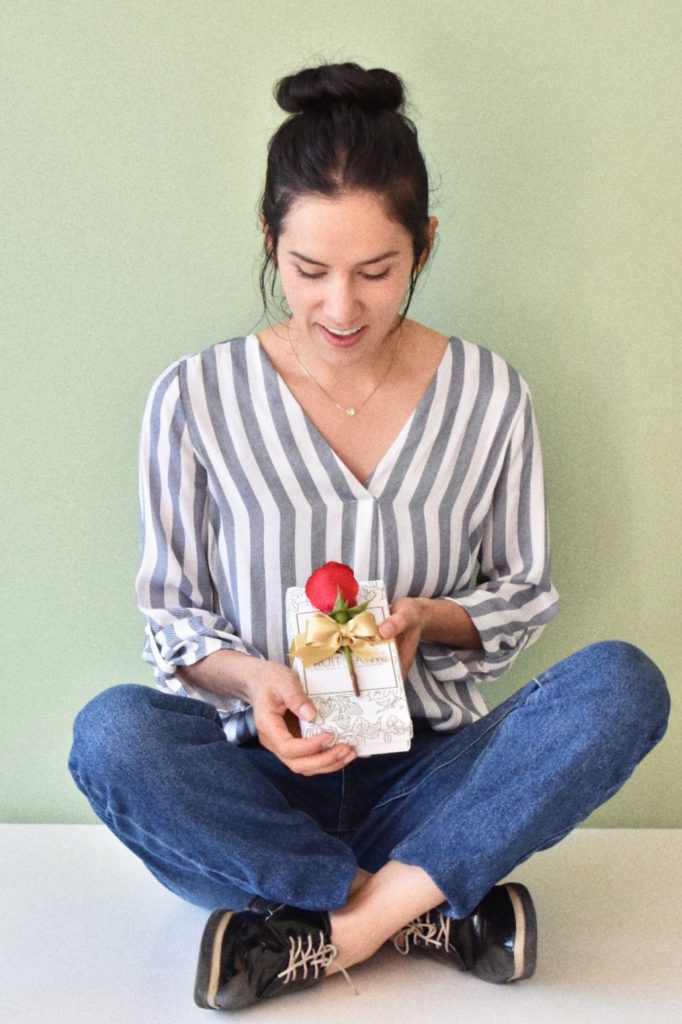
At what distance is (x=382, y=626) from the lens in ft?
4.35

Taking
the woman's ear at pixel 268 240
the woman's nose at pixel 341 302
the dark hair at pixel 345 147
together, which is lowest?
the woman's nose at pixel 341 302

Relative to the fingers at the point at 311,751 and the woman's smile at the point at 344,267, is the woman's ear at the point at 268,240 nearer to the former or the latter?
the woman's smile at the point at 344,267

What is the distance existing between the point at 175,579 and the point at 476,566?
39cm

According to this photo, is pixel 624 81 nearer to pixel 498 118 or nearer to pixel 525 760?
pixel 498 118

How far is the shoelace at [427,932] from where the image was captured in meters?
1.35

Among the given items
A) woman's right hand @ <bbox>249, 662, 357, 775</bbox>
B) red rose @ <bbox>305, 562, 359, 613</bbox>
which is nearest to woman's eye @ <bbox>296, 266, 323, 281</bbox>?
red rose @ <bbox>305, 562, 359, 613</bbox>

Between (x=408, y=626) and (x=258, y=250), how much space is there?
55 centimetres

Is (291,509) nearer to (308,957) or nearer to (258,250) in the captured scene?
(258,250)

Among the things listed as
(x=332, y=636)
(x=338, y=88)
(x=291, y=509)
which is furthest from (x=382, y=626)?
(x=338, y=88)

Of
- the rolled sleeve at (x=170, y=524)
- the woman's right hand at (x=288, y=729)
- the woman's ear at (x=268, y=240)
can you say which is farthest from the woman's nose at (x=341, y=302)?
the woman's right hand at (x=288, y=729)

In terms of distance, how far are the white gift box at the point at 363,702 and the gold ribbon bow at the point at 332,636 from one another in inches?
0.7

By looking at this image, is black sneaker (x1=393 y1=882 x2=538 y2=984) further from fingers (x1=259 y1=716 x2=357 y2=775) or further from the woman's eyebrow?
the woman's eyebrow

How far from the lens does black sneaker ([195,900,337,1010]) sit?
1.27m

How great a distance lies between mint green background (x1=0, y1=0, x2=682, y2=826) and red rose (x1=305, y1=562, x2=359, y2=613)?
0.45 metres
